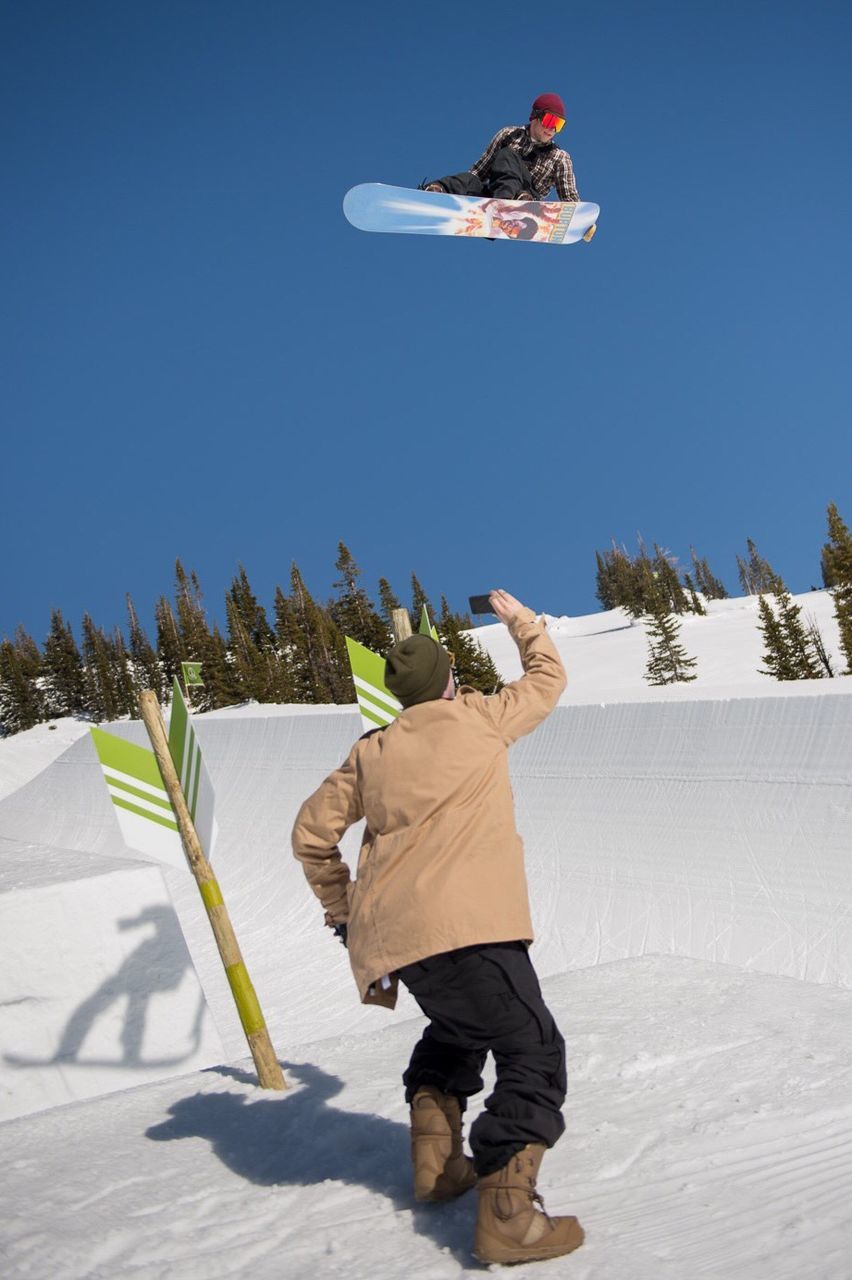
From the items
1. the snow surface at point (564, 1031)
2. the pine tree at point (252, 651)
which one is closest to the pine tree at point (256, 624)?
the pine tree at point (252, 651)

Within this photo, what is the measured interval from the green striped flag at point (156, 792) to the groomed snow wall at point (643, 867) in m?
1.56

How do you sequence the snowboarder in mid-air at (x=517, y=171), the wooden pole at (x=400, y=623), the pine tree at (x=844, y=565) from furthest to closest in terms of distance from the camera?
the pine tree at (x=844, y=565) < the wooden pole at (x=400, y=623) < the snowboarder in mid-air at (x=517, y=171)

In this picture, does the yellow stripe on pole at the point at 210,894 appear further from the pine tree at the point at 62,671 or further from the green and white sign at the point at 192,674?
the pine tree at the point at 62,671

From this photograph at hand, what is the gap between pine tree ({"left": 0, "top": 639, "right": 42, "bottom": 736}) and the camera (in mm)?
89000

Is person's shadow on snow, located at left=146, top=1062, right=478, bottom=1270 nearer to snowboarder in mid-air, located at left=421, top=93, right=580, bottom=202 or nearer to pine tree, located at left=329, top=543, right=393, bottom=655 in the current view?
snowboarder in mid-air, located at left=421, top=93, right=580, bottom=202

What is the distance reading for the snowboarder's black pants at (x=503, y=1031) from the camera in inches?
109

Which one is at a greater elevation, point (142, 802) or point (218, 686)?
point (142, 802)

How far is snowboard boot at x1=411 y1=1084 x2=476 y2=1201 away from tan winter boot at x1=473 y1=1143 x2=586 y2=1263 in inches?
13.7

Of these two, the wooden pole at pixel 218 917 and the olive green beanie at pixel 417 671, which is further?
the wooden pole at pixel 218 917

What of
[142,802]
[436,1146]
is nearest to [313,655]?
[142,802]

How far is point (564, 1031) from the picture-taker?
5.00 metres

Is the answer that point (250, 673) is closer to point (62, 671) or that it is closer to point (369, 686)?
point (62, 671)

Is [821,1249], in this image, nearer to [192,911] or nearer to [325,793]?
[325,793]

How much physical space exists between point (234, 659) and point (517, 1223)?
289 feet
